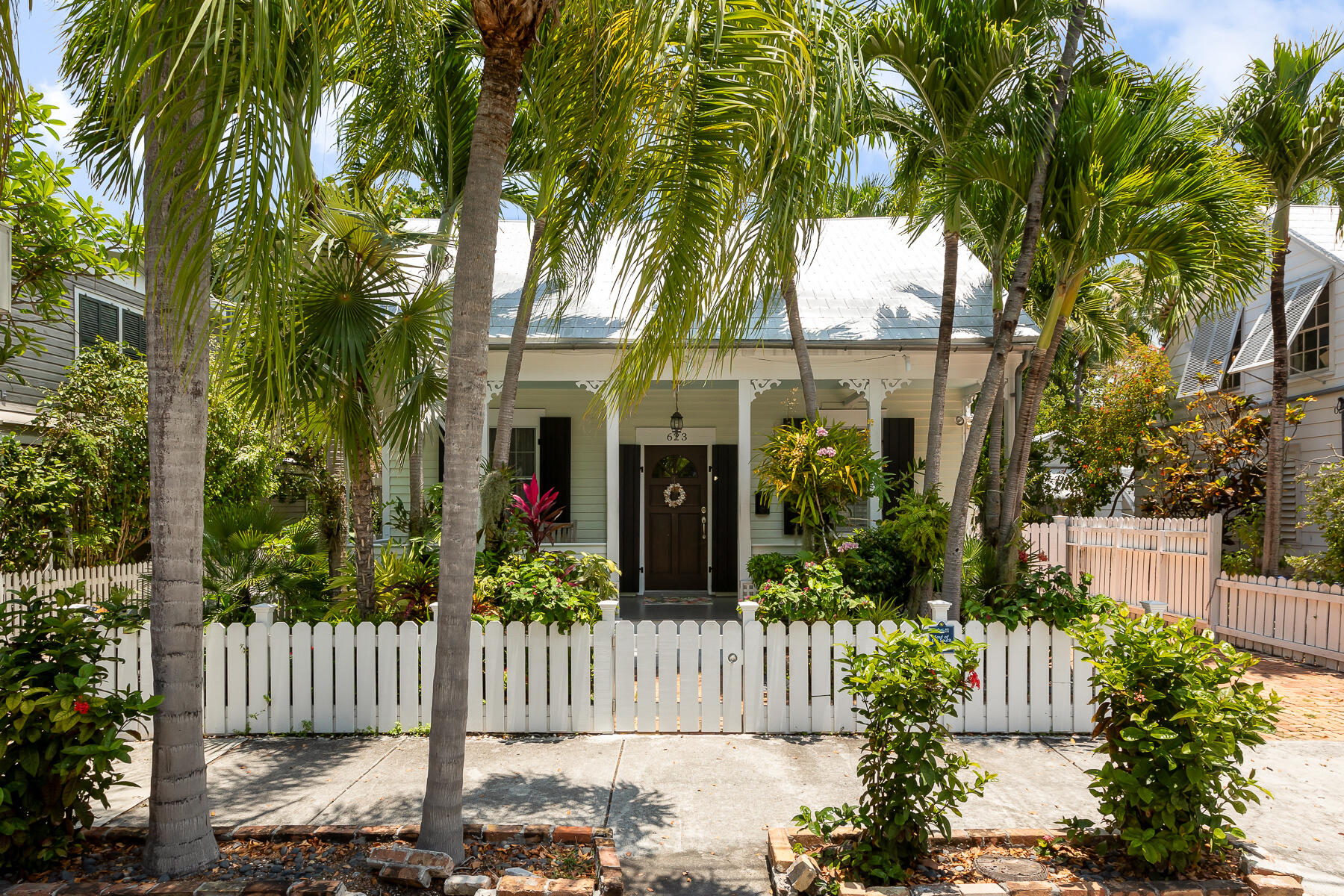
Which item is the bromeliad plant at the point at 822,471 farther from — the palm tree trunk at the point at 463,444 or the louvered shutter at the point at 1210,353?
the louvered shutter at the point at 1210,353

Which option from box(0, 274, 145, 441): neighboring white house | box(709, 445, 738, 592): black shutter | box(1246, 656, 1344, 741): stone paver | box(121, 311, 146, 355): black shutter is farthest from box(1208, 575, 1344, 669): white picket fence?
box(121, 311, 146, 355): black shutter

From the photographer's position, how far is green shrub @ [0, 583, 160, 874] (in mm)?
3439

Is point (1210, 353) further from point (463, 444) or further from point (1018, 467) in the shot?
point (463, 444)

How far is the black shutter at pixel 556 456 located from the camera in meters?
12.7

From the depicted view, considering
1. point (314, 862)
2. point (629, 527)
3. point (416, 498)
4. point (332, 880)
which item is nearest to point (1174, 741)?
point (332, 880)

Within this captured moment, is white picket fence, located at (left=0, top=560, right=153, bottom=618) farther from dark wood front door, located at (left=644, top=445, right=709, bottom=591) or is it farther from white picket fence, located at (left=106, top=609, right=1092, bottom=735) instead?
dark wood front door, located at (left=644, top=445, right=709, bottom=591)

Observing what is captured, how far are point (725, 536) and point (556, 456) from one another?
112 inches

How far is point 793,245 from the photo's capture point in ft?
13.8

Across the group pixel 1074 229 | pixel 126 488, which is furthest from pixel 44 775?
pixel 126 488

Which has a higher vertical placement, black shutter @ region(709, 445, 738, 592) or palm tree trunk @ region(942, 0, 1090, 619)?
palm tree trunk @ region(942, 0, 1090, 619)

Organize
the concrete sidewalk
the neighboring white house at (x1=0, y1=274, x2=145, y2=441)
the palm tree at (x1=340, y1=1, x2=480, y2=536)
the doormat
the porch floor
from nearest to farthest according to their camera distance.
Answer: the concrete sidewalk < the palm tree at (x1=340, y1=1, x2=480, y2=536) < the porch floor < the neighboring white house at (x1=0, y1=274, x2=145, y2=441) < the doormat

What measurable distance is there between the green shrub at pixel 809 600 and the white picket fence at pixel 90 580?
5644 millimetres

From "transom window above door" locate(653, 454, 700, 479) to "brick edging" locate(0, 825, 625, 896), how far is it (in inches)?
357

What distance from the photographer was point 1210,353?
16.0m
